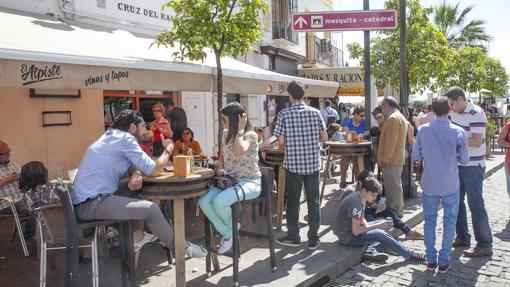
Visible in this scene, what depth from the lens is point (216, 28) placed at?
234 inches

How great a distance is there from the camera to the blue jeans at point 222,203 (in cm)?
410

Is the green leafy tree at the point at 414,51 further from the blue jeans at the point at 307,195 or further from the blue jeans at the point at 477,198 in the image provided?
the blue jeans at the point at 307,195

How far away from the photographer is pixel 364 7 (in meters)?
7.22

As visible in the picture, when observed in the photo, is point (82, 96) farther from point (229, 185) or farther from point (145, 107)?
point (229, 185)

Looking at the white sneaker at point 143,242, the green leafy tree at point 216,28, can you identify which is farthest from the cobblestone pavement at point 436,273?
the green leafy tree at point 216,28

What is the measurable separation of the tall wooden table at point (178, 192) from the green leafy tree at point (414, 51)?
23.9 feet

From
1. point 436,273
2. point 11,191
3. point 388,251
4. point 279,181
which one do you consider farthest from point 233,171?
point 11,191

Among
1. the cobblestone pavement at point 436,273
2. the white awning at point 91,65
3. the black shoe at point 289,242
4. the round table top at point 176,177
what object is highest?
the white awning at point 91,65

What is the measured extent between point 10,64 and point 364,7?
5298 millimetres

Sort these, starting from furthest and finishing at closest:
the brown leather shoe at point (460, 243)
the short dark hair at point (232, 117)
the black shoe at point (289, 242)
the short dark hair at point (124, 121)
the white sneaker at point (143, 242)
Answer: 1. the brown leather shoe at point (460, 243)
2. the black shoe at point (289, 242)
3. the short dark hair at point (232, 117)
4. the white sneaker at point (143, 242)
5. the short dark hair at point (124, 121)

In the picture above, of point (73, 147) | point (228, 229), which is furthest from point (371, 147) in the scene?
point (73, 147)

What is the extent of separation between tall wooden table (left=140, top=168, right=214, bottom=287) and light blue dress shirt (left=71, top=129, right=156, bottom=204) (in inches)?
5.5

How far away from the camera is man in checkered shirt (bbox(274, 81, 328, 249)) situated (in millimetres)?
4926

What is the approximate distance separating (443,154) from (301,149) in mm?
1428
